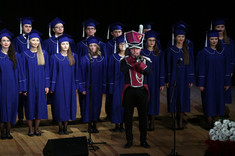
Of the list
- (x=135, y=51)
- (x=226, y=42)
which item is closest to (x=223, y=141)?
(x=135, y=51)

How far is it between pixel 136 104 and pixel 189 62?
1605mm

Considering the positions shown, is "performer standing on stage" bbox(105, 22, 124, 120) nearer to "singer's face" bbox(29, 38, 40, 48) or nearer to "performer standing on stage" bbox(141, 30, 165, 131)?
"performer standing on stage" bbox(141, 30, 165, 131)

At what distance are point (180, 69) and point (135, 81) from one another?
1440 mm

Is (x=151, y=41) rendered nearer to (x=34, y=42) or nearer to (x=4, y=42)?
(x=34, y=42)

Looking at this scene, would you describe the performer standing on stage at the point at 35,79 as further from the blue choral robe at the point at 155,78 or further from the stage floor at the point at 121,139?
the blue choral robe at the point at 155,78

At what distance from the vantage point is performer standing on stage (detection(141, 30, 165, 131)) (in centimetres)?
701

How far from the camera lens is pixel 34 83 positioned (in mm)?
6703

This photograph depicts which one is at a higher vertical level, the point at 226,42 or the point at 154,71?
the point at 226,42

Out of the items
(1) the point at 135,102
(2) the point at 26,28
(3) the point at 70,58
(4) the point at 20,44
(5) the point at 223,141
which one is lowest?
(5) the point at 223,141

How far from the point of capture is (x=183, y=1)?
10727 millimetres

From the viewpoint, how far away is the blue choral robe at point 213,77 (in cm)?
718

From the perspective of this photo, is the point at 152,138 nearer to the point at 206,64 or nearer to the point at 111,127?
the point at 111,127

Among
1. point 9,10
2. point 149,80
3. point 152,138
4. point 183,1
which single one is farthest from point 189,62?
point 9,10

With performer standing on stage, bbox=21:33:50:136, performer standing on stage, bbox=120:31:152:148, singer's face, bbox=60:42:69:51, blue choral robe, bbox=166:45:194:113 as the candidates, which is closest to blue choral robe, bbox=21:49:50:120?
performer standing on stage, bbox=21:33:50:136
